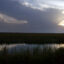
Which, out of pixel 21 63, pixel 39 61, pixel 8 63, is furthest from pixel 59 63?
pixel 8 63

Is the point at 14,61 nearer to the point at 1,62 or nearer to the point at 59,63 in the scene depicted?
Result: the point at 1,62

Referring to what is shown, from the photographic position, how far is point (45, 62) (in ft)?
32.8

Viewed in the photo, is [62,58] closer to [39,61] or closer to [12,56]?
[39,61]

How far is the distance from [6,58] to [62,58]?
9.91 ft

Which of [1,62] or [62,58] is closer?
[1,62]

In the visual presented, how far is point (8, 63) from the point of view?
378 inches

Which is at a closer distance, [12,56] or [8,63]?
[8,63]

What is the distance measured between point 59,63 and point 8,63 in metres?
2.62

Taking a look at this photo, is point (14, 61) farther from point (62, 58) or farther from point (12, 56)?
point (62, 58)

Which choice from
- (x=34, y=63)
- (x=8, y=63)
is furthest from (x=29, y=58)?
(x=8, y=63)

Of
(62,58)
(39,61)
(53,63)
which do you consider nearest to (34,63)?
(39,61)

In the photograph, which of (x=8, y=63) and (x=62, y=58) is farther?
(x=62, y=58)

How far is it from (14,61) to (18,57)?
1.44ft

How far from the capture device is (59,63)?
9797 mm
